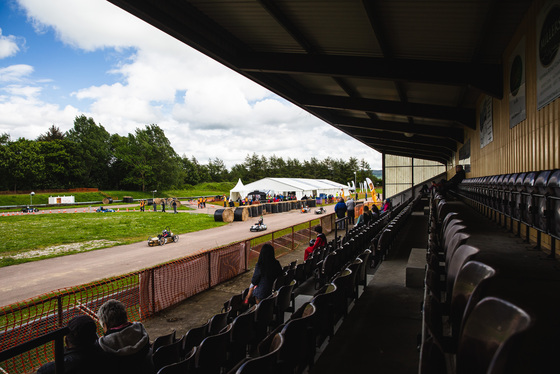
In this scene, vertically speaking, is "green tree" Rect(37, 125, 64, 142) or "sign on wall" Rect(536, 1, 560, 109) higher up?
"green tree" Rect(37, 125, 64, 142)

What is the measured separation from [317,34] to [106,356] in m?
7.63

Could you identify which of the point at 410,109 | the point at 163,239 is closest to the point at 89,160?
the point at 163,239

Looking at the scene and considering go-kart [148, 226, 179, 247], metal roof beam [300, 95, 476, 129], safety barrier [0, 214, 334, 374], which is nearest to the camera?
safety barrier [0, 214, 334, 374]

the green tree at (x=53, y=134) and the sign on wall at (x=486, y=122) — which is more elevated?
the green tree at (x=53, y=134)

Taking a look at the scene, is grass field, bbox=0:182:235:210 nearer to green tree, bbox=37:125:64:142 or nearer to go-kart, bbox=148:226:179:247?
green tree, bbox=37:125:64:142

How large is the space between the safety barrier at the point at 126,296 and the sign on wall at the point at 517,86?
8.32 meters

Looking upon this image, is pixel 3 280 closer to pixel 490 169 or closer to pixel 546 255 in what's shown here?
pixel 546 255

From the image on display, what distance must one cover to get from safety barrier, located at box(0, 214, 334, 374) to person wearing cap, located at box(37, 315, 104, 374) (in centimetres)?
306

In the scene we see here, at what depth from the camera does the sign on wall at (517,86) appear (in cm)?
677

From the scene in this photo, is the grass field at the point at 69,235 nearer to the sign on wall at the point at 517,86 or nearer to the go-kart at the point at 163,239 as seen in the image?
the go-kart at the point at 163,239

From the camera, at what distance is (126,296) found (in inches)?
269

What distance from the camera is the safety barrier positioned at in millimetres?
5312

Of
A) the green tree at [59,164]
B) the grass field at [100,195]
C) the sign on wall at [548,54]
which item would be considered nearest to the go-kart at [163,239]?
the sign on wall at [548,54]

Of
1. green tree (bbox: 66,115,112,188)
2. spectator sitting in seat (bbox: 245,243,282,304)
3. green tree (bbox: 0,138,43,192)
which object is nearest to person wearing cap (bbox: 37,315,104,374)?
spectator sitting in seat (bbox: 245,243,282,304)
